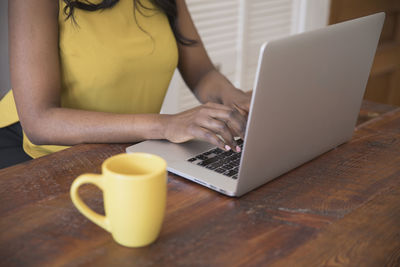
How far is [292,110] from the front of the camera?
2.73ft

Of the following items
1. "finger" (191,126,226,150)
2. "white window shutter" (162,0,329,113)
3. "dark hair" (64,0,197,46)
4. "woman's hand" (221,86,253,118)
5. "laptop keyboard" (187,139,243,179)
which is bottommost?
"white window shutter" (162,0,329,113)

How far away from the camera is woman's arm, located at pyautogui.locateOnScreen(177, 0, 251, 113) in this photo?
136 centimetres

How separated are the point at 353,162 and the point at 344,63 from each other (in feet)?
0.66

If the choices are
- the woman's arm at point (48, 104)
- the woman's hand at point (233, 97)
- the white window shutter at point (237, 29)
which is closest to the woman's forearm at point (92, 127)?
the woman's arm at point (48, 104)

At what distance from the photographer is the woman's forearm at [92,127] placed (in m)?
1.02

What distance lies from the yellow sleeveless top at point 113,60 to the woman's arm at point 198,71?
72mm

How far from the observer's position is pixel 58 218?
0.76 metres

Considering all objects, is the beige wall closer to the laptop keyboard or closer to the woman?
the woman

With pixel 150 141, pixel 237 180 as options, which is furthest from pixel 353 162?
pixel 150 141

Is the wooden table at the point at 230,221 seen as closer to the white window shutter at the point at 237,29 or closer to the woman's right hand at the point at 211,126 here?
the woman's right hand at the point at 211,126

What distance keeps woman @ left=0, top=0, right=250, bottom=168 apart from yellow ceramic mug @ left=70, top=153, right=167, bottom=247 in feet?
0.89

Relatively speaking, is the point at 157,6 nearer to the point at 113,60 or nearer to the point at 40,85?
the point at 113,60

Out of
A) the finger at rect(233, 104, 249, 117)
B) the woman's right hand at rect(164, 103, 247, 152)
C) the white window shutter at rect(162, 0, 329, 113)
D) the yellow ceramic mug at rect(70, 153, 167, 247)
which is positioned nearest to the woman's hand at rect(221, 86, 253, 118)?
the finger at rect(233, 104, 249, 117)

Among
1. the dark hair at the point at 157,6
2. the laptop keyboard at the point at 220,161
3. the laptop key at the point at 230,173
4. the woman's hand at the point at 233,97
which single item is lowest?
the woman's hand at the point at 233,97
